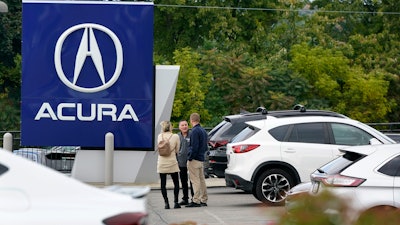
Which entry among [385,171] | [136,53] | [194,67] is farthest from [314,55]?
[385,171]

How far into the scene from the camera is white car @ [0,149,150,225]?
6.94 metres

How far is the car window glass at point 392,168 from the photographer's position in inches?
539

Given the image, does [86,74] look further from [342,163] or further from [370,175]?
[370,175]

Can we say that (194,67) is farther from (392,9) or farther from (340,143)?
A: (340,143)

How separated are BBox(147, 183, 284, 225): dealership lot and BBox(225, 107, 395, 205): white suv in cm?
50

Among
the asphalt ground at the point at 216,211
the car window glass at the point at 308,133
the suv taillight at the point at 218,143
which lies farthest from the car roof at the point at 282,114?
the car window glass at the point at 308,133

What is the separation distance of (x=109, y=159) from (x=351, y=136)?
679 centimetres

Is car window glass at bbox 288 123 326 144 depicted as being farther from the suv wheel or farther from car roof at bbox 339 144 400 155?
car roof at bbox 339 144 400 155

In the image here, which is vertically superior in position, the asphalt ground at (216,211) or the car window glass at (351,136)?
the car window glass at (351,136)

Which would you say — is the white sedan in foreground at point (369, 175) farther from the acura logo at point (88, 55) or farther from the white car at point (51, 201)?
the acura logo at point (88, 55)

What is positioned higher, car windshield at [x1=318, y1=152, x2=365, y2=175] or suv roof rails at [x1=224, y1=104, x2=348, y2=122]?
suv roof rails at [x1=224, y1=104, x2=348, y2=122]

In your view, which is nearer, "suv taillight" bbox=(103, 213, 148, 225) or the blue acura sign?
"suv taillight" bbox=(103, 213, 148, 225)

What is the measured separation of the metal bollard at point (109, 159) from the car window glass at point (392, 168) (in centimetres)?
1158

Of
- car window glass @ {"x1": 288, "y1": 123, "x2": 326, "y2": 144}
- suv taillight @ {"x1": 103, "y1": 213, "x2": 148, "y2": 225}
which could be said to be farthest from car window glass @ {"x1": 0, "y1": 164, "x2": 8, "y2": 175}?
car window glass @ {"x1": 288, "y1": 123, "x2": 326, "y2": 144}
